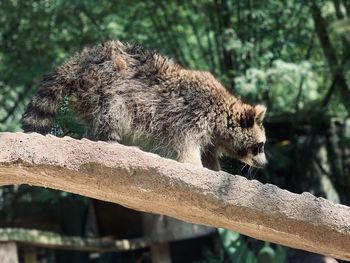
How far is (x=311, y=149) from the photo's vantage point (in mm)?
9492

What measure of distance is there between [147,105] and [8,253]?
225 centimetres

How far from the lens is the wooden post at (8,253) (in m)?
5.97

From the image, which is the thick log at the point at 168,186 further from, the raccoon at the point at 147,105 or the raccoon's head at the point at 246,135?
the raccoon's head at the point at 246,135

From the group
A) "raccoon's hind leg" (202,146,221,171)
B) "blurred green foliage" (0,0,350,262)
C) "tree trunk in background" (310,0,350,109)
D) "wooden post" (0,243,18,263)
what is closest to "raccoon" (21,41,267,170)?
"raccoon's hind leg" (202,146,221,171)

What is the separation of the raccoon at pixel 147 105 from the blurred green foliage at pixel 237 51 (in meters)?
2.71

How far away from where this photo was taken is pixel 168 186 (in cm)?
346

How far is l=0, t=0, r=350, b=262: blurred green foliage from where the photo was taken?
8.38 metres

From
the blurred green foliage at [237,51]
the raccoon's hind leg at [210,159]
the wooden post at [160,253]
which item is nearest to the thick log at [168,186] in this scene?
the raccoon's hind leg at [210,159]

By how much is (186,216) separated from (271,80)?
4403 millimetres

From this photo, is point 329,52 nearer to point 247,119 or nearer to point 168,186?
point 247,119

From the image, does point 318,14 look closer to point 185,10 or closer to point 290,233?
point 185,10

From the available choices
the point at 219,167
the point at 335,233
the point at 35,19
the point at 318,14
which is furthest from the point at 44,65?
the point at 335,233

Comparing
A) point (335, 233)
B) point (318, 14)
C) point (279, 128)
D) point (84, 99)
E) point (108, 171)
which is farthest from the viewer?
point (279, 128)

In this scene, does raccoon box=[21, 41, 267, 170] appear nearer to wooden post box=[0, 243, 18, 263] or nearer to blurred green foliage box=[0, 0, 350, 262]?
wooden post box=[0, 243, 18, 263]
